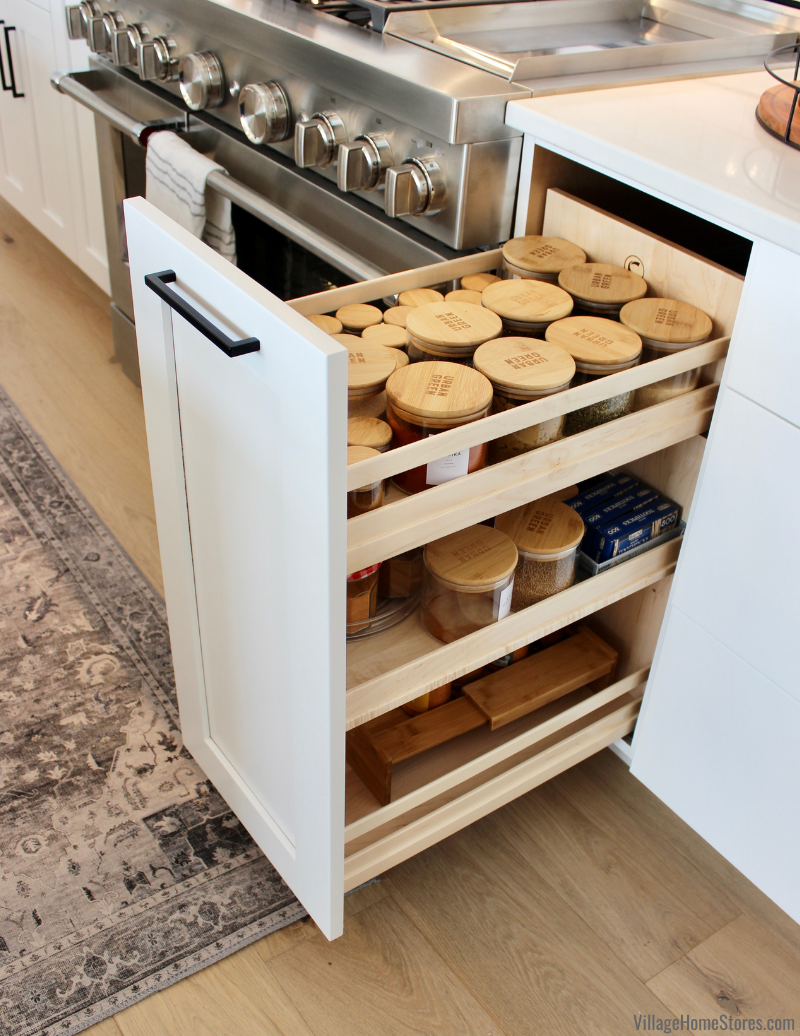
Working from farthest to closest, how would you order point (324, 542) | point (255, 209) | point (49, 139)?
point (49, 139) < point (255, 209) < point (324, 542)

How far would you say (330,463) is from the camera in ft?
2.31

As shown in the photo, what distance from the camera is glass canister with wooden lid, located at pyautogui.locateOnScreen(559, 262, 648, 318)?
1021mm

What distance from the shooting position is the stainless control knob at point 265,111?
130 centimetres

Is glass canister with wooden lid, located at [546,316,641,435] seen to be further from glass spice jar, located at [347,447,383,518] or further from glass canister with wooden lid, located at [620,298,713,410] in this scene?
glass spice jar, located at [347,447,383,518]

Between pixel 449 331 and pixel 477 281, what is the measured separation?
0.55 ft

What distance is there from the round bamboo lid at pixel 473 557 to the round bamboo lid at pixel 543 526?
2cm

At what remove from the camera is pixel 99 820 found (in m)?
1.24

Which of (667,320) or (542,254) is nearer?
(667,320)

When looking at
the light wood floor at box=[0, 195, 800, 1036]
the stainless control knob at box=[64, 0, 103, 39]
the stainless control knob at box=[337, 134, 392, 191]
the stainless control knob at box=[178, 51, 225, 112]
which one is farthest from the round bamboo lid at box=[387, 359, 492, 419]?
the stainless control knob at box=[64, 0, 103, 39]

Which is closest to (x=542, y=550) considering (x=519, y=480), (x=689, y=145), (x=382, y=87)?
(x=519, y=480)

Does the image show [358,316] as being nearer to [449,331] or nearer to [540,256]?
[449,331]

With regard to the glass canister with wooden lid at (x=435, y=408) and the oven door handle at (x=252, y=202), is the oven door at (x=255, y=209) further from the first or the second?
the glass canister with wooden lid at (x=435, y=408)

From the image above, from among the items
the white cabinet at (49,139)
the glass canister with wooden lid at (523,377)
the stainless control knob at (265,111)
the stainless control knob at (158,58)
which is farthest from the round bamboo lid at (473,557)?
the white cabinet at (49,139)

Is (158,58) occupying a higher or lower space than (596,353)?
higher
